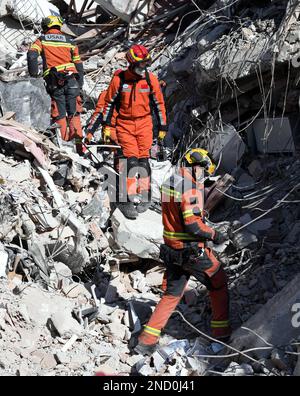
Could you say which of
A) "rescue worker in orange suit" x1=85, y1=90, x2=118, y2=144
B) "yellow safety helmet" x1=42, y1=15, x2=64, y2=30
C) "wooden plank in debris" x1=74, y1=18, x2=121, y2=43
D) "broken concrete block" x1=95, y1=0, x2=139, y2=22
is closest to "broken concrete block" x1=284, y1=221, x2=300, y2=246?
"rescue worker in orange suit" x1=85, y1=90, x2=118, y2=144

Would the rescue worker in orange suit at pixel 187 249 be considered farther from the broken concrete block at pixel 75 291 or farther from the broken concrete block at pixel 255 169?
the broken concrete block at pixel 255 169

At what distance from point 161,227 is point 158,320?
194 centimetres

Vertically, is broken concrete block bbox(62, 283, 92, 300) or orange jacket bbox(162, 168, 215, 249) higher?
orange jacket bbox(162, 168, 215, 249)

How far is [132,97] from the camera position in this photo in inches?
350

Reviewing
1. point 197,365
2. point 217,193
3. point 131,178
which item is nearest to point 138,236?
point 131,178

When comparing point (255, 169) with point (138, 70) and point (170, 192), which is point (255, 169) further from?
point (170, 192)

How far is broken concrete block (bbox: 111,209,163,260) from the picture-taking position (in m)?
8.35

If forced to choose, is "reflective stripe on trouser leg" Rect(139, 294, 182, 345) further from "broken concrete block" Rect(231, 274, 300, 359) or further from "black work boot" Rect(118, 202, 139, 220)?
"black work boot" Rect(118, 202, 139, 220)

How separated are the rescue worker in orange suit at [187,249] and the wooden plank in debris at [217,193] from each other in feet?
6.88

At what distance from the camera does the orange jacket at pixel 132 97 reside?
8.85 m

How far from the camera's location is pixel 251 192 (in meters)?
8.85

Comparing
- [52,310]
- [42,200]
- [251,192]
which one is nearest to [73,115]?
[42,200]

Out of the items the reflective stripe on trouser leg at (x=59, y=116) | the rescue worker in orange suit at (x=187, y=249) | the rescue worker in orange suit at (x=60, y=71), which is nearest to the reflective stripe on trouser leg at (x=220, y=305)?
the rescue worker in orange suit at (x=187, y=249)

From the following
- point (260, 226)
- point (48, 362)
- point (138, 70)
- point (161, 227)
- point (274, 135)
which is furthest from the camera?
point (274, 135)
